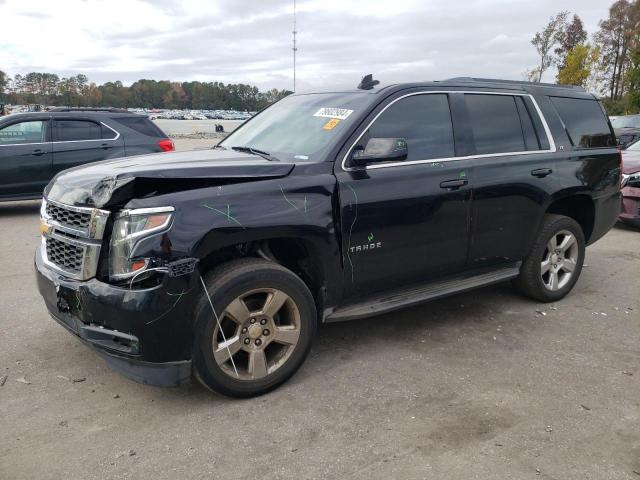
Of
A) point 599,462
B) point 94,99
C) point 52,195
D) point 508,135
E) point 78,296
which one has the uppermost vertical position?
point 94,99

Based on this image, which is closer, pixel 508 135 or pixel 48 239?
pixel 48 239

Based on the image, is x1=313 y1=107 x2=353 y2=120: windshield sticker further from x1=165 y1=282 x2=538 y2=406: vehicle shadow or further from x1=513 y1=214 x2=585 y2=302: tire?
x1=513 y1=214 x2=585 y2=302: tire

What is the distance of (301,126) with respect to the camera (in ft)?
13.4

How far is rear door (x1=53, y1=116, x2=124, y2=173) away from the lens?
30.2 ft

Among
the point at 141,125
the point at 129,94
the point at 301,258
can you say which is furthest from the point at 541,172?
the point at 129,94

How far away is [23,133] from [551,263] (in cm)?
828

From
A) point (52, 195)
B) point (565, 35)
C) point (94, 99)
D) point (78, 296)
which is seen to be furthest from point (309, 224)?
point (94, 99)

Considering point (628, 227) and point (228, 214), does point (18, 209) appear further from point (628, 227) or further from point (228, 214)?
point (628, 227)

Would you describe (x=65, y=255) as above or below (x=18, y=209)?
above

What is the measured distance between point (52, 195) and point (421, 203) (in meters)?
2.43

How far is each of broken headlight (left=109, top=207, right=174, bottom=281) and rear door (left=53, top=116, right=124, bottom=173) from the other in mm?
6967

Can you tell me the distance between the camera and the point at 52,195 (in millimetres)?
3459

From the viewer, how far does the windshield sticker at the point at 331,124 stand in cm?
382

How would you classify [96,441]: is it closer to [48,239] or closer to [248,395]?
[248,395]
